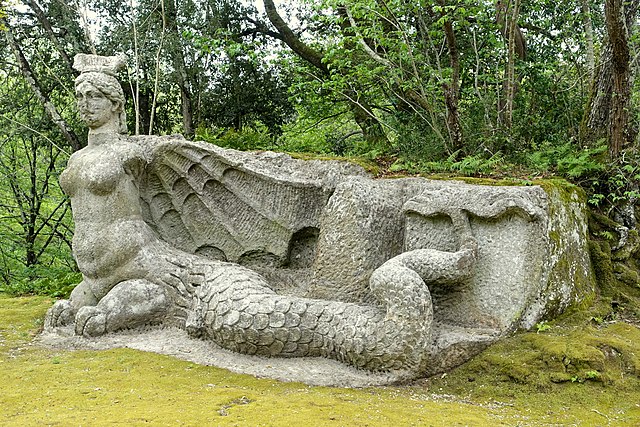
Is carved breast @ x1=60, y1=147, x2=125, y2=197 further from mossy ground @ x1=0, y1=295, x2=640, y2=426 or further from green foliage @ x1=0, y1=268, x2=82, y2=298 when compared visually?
green foliage @ x1=0, y1=268, x2=82, y2=298

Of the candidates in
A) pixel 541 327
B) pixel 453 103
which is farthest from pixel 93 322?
pixel 453 103

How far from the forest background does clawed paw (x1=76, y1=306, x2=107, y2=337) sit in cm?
261

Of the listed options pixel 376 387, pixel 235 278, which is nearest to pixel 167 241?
pixel 235 278

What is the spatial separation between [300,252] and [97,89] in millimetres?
2172

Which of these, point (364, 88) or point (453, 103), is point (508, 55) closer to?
point (453, 103)

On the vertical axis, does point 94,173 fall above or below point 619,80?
below

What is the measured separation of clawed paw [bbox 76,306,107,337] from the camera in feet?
14.8

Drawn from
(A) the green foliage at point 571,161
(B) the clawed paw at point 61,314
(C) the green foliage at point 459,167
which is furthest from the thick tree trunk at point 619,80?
(B) the clawed paw at point 61,314

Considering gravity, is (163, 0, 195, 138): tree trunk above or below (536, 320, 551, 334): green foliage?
above

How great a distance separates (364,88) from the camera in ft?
26.9

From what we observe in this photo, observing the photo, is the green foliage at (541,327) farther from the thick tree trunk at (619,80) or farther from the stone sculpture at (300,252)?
the thick tree trunk at (619,80)

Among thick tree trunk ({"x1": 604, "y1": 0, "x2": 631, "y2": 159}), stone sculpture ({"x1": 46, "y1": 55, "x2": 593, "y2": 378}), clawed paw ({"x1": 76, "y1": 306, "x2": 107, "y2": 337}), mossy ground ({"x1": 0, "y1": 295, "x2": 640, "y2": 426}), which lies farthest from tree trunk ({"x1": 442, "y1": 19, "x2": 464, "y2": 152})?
clawed paw ({"x1": 76, "y1": 306, "x2": 107, "y2": 337})

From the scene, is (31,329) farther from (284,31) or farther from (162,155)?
(284,31)

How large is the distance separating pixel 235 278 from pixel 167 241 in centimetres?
122
